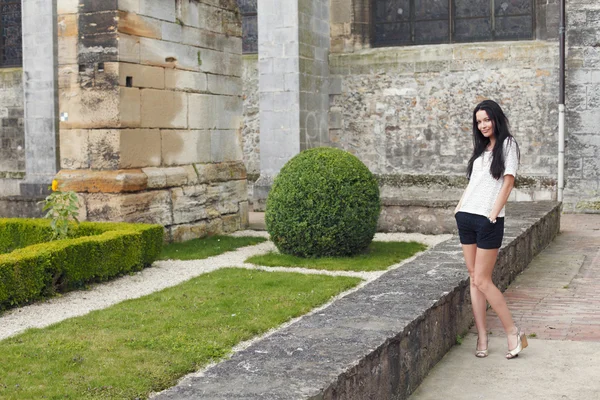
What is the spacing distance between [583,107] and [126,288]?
359 inches

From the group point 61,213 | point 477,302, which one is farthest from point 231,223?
point 477,302

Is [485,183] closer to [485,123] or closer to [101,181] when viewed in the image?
[485,123]

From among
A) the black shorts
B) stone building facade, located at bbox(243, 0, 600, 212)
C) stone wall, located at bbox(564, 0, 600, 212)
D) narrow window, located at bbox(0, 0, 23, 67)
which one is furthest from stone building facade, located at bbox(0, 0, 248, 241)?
narrow window, located at bbox(0, 0, 23, 67)

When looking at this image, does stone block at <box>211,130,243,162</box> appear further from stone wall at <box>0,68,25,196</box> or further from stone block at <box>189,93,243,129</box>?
stone wall at <box>0,68,25,196</box>

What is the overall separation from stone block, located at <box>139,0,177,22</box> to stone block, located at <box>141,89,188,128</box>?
93cm

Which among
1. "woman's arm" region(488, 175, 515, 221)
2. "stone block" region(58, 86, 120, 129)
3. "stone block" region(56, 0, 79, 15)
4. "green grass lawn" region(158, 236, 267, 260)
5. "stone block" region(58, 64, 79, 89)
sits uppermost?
"stone block" region(56, 0, 79, 15)

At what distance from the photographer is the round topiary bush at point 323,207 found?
29.8ft

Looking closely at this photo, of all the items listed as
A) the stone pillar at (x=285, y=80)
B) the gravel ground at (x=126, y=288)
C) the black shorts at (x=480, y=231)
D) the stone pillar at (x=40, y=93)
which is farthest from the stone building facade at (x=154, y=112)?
the stone pillar at (x=40, y=93)

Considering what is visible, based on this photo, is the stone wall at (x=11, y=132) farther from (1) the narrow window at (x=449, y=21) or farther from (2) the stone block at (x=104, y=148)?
(2) the stone block at (x=104, y=148)

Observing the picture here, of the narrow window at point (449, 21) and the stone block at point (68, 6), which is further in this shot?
the narrow window at point (449, 21)

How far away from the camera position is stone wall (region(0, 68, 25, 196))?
18.5 metres

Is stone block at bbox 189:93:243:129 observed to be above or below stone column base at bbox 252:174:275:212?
above

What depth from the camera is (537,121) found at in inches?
582

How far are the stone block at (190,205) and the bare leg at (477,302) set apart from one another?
6.23 metres
